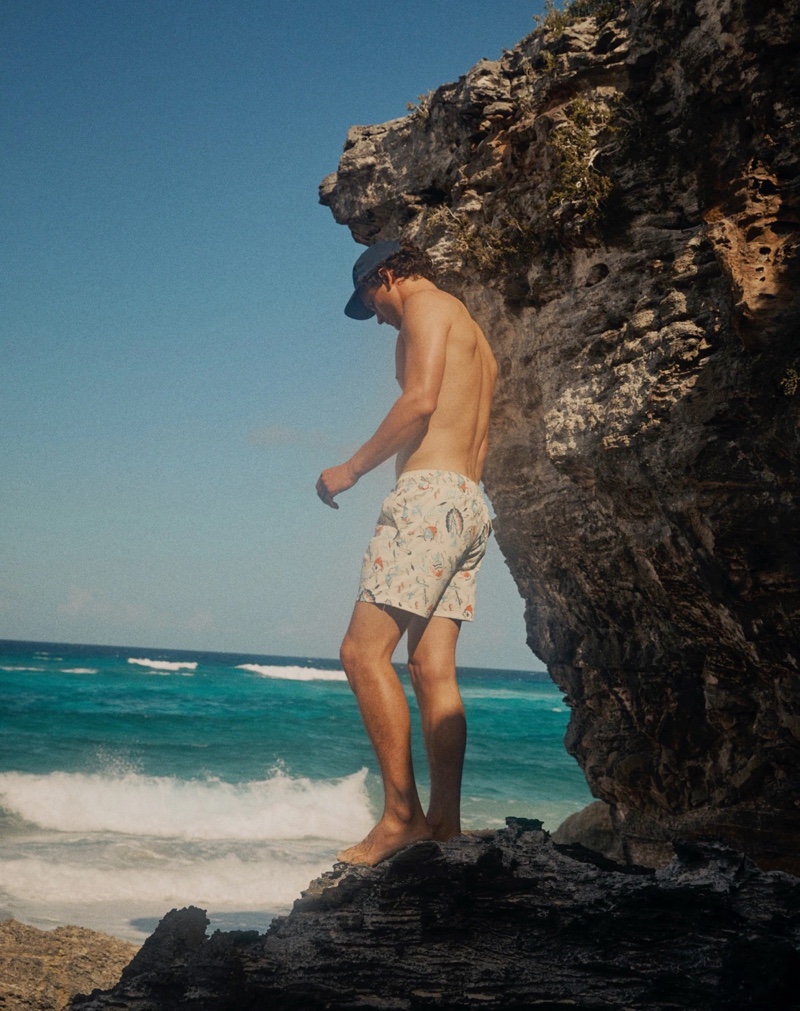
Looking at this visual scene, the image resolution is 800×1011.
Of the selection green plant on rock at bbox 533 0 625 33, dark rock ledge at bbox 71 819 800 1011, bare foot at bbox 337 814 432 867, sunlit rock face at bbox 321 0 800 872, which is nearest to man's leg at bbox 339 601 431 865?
bare foot at bbox 337 814 432 867

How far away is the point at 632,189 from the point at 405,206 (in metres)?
1.80

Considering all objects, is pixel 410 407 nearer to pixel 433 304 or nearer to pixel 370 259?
pixel 433 304

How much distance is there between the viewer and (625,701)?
15.8 feet

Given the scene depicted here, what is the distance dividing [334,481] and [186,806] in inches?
544

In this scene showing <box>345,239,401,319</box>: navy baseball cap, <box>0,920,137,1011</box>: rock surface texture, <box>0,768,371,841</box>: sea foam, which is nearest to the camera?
<box>345,239,401,319</box>: navy baseball cap

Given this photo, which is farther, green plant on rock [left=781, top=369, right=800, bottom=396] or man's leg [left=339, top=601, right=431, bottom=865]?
man's leg [left=339, top=601, right=431, bottom=865]

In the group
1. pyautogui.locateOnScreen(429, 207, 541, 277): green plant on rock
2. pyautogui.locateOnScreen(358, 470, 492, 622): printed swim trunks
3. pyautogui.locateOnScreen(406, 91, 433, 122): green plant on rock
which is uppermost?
pyautogui.locateOnScreen(406, 91, 433, 122): green plant on rock

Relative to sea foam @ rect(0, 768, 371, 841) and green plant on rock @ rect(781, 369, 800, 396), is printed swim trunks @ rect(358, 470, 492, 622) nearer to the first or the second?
green plant on rock @ rect(781, 369, 800, 396)

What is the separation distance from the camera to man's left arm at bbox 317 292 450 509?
3.59 meters

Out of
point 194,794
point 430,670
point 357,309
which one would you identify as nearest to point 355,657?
point 430,670

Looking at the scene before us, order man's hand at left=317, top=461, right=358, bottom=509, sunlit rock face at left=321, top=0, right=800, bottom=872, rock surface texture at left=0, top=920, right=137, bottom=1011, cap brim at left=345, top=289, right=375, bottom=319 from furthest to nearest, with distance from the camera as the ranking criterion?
rock surface texture at left=0, top=920, right=137, bottom=1011 < cap brim at left=345, top=289, right=375, bottom=319 < man's hand at left=317, top=461, right=358, bottom=509 < sunlit rock face at left=321, top=0, right=800, bottom=872

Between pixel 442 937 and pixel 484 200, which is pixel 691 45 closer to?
pixel 484 200

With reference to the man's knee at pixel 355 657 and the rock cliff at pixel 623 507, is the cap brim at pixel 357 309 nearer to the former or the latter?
the rock cliff at pixel 623 507

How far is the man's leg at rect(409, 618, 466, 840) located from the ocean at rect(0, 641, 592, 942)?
5.16 meters
